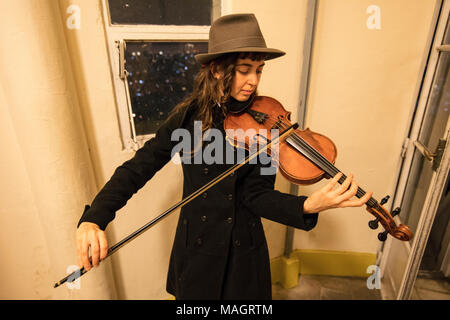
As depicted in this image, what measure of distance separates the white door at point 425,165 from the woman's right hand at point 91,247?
4.35ft

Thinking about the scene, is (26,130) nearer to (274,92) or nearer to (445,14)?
(274,92)

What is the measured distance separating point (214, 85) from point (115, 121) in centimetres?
61

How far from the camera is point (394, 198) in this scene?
1.85 meters

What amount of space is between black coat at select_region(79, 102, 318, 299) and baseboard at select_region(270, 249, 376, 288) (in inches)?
35.8

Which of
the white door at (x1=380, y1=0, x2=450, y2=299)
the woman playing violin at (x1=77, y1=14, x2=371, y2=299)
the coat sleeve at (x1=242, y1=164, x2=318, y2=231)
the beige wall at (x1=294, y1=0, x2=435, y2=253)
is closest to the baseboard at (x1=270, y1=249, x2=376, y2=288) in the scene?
the white door at (x1=380, y1=0, x2=450, y2=299)

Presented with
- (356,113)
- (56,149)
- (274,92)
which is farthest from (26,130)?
(356,113)

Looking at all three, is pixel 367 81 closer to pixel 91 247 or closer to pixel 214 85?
pixel 214 85

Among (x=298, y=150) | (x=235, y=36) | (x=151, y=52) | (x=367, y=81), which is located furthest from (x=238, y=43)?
(x=367, y=81)

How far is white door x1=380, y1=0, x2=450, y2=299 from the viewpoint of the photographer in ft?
4.30

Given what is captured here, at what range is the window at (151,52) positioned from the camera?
1.31 metres

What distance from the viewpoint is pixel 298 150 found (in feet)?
3.00

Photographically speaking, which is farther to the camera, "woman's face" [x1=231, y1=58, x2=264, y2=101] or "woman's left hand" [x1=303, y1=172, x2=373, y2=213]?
"woman's face" [x1=231, y1=58, x2=264, y2=101]

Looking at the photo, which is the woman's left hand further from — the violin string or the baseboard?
the baseboard

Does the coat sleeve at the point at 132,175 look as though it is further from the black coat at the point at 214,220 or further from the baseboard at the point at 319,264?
the baseboard at the point at 319,264
